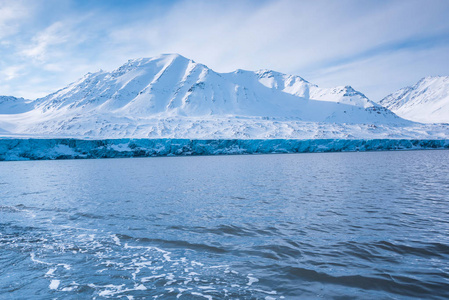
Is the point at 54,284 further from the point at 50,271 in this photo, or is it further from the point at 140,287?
the point at 140,287

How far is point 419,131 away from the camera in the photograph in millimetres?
146250

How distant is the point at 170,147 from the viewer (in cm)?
9275

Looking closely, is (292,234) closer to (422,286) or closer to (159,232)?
(422,286)

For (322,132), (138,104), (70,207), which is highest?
(138,104)

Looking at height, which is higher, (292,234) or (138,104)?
(138,104)

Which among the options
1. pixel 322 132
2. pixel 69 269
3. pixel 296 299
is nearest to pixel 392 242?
pixel 296 299

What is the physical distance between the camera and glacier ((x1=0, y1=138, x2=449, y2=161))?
78.3 m

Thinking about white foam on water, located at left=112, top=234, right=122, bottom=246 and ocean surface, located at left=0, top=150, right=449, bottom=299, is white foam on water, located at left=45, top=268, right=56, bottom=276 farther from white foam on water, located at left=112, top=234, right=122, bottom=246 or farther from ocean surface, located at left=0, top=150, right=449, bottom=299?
white foam on water, located at left=112, top=234, right=122, bottom=246

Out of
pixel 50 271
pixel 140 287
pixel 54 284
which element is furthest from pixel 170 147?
pixel 140 287

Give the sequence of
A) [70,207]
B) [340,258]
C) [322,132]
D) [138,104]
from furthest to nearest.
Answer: [138,104], [322,132], [70,207], [340,258]

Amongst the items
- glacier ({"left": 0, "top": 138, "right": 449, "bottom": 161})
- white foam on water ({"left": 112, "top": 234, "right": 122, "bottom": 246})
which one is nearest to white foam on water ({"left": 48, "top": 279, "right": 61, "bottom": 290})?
white foam on water ({"left": 112, "top": 234, "right": 122, "bottom": 246})

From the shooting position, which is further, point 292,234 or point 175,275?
point 292,234

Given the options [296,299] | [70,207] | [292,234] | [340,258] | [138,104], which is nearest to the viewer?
[296,299]

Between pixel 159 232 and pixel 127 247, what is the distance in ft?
5.58
